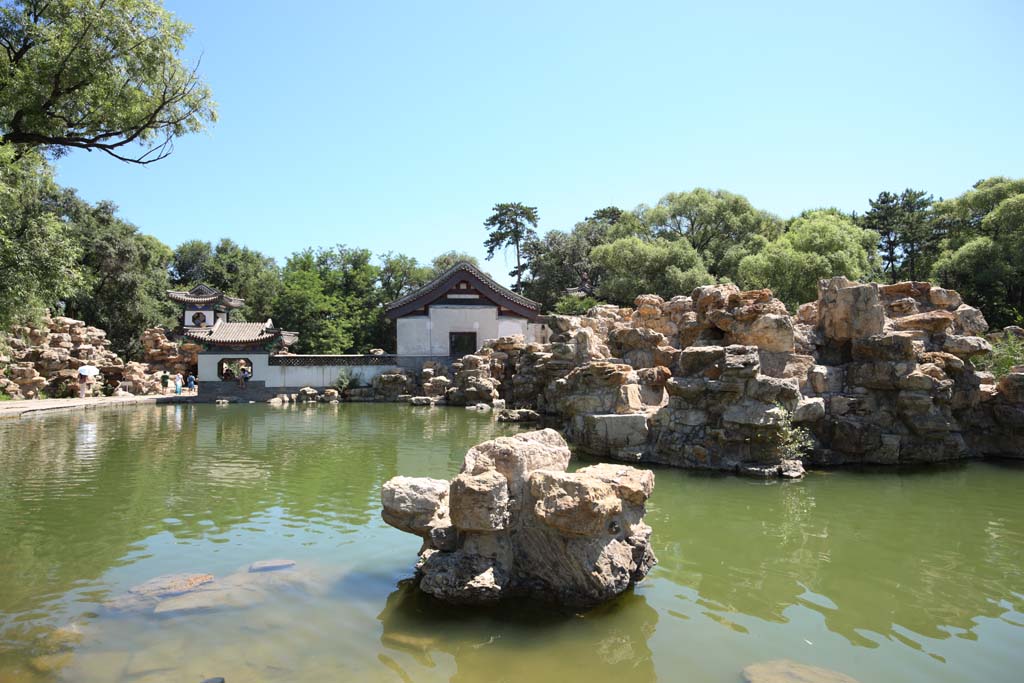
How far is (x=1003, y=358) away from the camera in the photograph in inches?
511

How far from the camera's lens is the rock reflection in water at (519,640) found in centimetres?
372

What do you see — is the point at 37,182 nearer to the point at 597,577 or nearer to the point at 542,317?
the point at 597,577

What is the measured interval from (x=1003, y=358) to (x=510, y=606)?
1334cm

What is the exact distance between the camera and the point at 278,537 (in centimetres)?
636

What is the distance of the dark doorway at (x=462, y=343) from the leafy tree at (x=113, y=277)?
1529cm

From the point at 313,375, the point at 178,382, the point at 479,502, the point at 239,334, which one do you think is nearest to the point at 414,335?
the point at 313,375

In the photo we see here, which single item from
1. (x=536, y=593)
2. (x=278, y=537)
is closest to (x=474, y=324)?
(x=278, y=537)

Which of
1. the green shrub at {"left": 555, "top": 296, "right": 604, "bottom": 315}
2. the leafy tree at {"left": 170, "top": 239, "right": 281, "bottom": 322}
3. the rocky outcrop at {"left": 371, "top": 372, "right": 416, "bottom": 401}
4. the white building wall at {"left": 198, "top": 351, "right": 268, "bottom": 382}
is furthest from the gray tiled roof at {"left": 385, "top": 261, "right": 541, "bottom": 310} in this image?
the leafy tree at {"left": 170, "top": 239, "right": 281, "bottom": 322}

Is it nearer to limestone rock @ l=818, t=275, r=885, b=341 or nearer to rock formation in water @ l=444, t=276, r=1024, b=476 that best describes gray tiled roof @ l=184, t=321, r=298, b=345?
rock formation in water @ l=444, t=276, r=1024, b=476

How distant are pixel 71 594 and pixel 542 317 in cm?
2551

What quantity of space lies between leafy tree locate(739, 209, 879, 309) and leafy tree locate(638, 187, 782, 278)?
5333mm

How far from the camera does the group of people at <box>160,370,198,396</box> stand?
26.2 meters

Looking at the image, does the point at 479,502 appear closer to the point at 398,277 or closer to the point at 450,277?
the point at 450,277

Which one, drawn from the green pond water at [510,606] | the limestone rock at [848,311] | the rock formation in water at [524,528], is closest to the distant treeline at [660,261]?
the limestone rock at [848,311]
